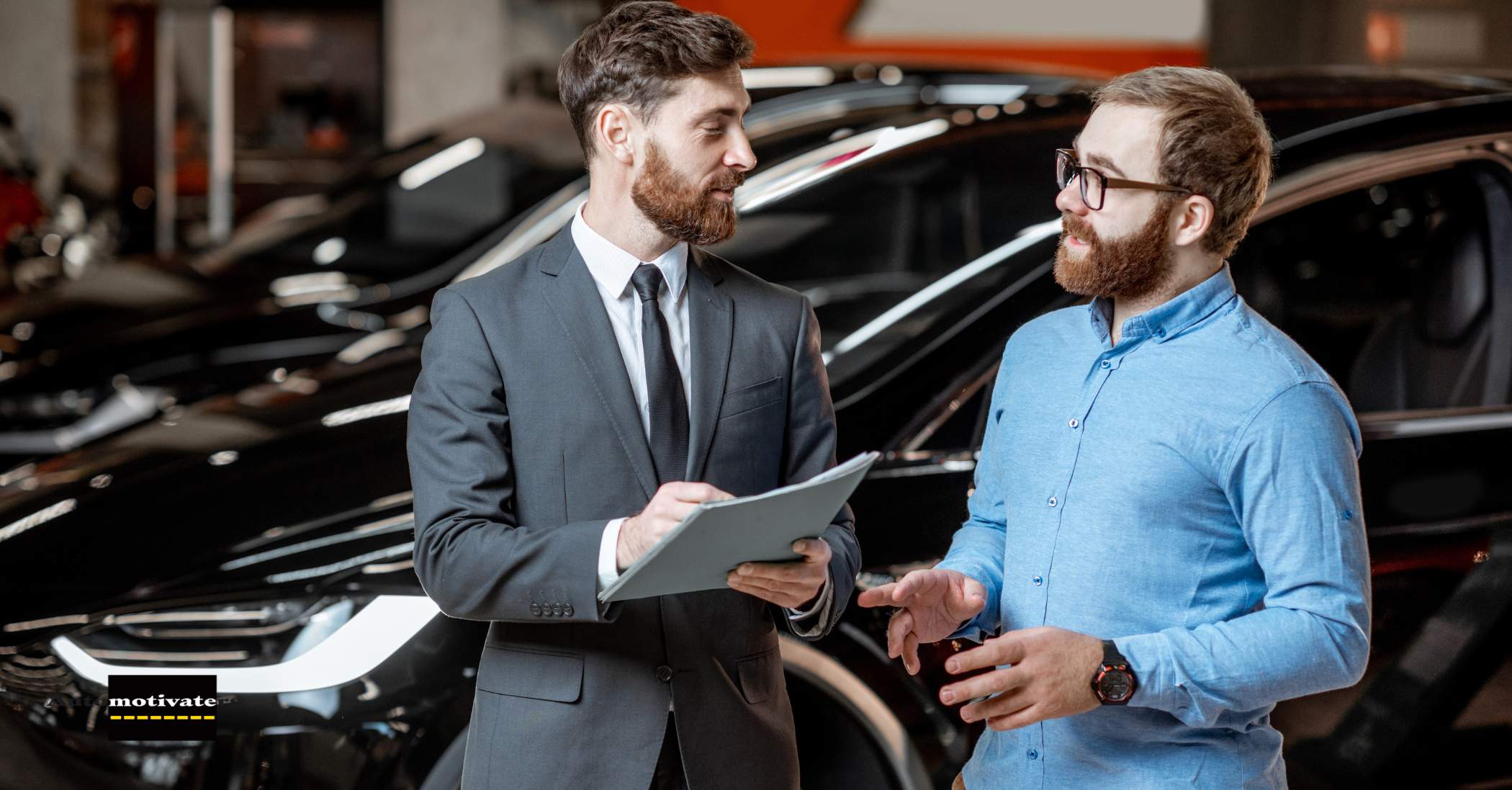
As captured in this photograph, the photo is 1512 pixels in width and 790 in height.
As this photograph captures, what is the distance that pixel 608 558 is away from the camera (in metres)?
1.37

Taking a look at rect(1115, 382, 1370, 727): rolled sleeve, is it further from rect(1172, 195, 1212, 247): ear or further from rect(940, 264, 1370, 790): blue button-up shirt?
rect(1172, 195, 1212, 247): ear

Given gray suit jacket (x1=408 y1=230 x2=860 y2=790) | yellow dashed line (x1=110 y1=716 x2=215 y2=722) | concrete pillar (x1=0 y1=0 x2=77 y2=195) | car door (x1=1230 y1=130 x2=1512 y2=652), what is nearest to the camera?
gray suit jacket (x1=408 y1=230 x2=860 y2=790)

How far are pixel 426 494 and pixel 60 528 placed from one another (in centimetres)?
107

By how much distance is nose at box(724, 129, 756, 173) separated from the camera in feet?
4.80

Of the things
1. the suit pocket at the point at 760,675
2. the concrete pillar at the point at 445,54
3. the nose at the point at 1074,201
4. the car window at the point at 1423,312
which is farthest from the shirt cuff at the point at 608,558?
the concrete pillar at the point at 445,54

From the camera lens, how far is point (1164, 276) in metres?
1.48

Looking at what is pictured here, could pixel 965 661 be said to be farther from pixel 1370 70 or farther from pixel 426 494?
pixel 1370 70

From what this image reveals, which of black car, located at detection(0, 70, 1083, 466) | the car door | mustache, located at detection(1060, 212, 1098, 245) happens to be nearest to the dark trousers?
mustache, located at detection(1060, 212, 1098, 245)

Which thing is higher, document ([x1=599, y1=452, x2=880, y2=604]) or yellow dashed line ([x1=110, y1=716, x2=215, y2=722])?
document ([x1=599, y1=452, x2=880, y2=604])

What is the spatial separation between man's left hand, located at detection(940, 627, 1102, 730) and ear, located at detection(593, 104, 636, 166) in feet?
1.99

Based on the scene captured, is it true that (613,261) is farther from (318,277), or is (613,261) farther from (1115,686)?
(318,277)

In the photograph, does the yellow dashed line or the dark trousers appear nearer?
the dark trousers

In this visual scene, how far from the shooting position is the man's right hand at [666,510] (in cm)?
126

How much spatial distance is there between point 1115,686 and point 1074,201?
0.49m
